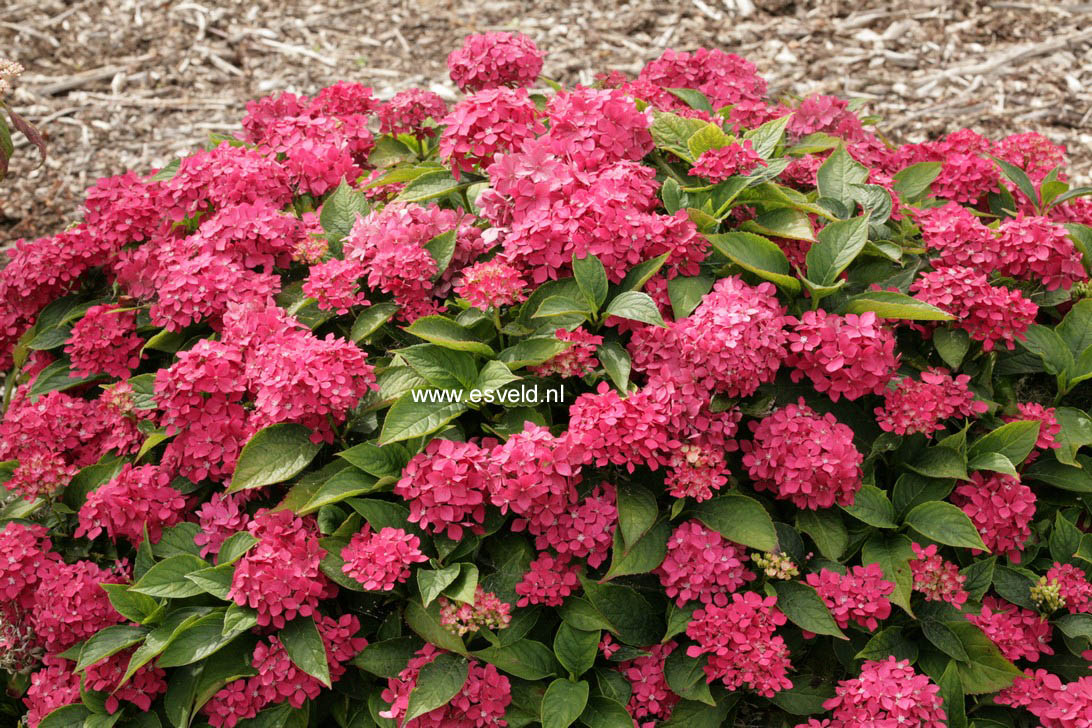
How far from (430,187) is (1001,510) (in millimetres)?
1970

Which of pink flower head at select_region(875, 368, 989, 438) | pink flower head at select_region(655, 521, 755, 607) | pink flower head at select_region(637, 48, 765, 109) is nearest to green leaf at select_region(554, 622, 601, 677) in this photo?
pink flower head at select_region(655, 521, 755, 607)

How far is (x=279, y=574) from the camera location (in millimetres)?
2424

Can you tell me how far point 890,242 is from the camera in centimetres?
301

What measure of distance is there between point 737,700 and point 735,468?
0.63 metres

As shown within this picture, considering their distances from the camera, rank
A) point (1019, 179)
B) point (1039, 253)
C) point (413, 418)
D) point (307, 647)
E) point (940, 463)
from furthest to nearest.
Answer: point (1019, 179)
point (1039, 253)
point (940, 463)
point (413, 418)
point (307, 647)

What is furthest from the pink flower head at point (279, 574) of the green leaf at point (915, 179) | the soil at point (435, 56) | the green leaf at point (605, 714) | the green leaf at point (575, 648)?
the soil at point (435, 56)

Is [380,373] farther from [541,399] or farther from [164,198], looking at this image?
[164,198]

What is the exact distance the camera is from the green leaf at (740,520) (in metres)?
2.51

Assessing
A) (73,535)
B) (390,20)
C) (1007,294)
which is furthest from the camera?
(390,20)

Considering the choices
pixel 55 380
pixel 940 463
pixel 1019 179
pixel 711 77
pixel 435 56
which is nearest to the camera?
pixel 940 463

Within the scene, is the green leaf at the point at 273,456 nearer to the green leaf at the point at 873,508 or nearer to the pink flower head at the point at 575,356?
the pink flower head at the point at 575,356

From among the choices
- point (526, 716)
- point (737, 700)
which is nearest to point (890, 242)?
point (737, 700)

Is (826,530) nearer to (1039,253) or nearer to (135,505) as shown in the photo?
(1039,253)

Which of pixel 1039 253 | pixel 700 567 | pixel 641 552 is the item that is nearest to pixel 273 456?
pixel 641 552
